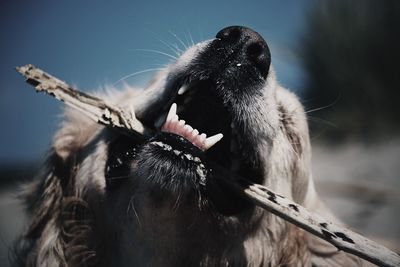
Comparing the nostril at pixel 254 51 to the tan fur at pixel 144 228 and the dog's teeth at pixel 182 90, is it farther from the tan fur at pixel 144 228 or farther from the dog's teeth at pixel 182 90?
the dog's teeth at pixel 182 90

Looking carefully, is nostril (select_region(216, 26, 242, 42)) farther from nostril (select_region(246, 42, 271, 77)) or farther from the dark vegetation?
the dark vegetation

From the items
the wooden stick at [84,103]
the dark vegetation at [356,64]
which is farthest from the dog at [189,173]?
the dark vegetation at [356,64]

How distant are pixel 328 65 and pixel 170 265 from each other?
29.9 ft

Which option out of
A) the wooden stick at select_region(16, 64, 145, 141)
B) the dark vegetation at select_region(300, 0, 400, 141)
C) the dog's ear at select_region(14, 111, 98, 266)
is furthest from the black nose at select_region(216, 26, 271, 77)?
the dark vegetation at select_region(300, 0, 400, 141)

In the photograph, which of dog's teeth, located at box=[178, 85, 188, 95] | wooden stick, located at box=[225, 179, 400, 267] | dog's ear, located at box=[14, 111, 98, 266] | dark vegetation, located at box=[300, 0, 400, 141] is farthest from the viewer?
dark vegetation, located at box=[300, 0, 400, 141]

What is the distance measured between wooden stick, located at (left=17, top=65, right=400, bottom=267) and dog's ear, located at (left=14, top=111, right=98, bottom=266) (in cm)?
33

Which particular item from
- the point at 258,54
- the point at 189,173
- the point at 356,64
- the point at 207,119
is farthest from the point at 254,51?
the point at 356,64

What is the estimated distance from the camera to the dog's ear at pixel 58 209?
10.4 feet

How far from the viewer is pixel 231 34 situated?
9.02 feet

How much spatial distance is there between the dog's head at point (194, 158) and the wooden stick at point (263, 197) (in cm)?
11

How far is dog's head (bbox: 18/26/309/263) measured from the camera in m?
2.67

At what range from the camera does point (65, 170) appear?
3303 millimetres

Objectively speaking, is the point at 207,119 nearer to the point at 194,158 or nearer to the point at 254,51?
the point at 194,158

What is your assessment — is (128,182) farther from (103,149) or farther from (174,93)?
(174,93)
